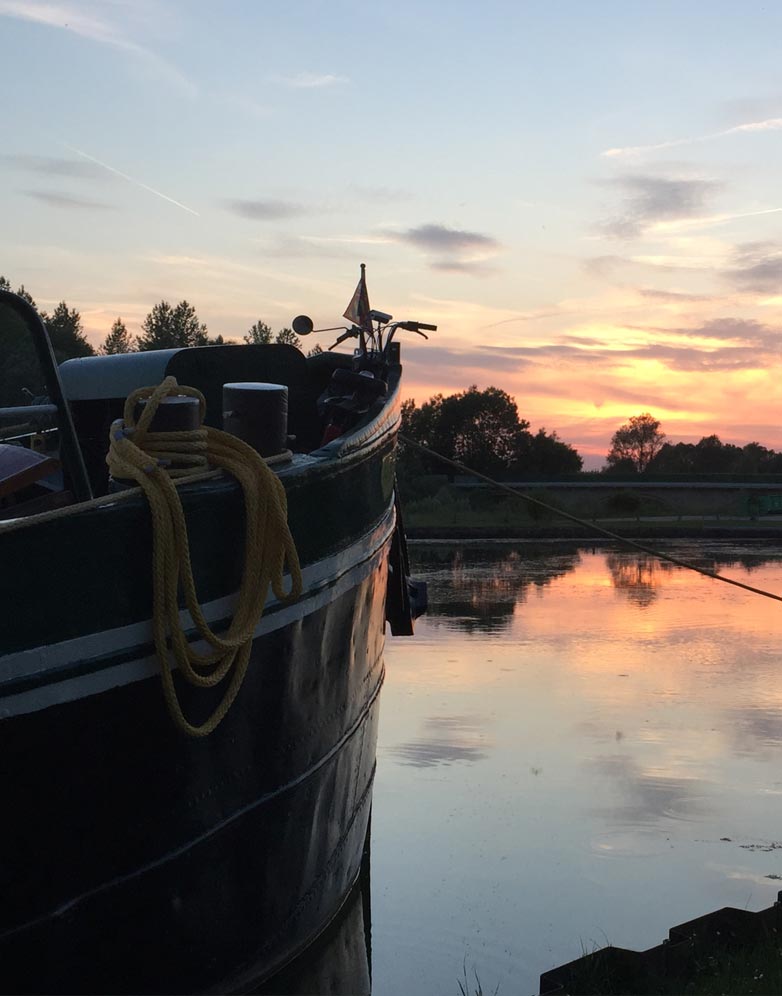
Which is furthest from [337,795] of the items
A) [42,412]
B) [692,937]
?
[42,412]

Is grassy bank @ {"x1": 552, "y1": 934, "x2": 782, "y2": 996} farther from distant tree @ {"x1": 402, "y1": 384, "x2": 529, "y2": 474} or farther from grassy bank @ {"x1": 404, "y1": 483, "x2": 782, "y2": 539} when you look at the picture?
distant tree @ {"x1": 402, "y1": 384, "x2": 529, "y2": 474}

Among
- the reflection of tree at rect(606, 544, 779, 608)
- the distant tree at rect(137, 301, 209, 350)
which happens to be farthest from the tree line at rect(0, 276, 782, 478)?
the reflection of tree at rect(606, 544, 779, 608)

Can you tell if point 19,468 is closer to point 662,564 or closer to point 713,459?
point 662,564

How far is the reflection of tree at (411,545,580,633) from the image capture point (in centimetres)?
2009

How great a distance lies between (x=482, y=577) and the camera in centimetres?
2725

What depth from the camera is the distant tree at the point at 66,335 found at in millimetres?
70562

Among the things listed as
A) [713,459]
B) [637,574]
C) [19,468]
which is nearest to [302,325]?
[19,468]

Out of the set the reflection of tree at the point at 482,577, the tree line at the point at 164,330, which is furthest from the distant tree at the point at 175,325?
the reflection of tree at the point at 482,577

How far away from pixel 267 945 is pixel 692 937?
1.98 metres

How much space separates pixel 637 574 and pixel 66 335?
195 ft

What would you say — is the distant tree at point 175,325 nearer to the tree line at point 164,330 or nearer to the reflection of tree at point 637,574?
the tree line at point 164,330

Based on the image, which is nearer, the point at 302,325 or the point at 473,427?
the point at 302,325

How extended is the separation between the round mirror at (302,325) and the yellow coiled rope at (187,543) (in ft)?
10.5

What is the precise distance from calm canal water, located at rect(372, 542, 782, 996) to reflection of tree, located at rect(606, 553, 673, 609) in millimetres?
4798
